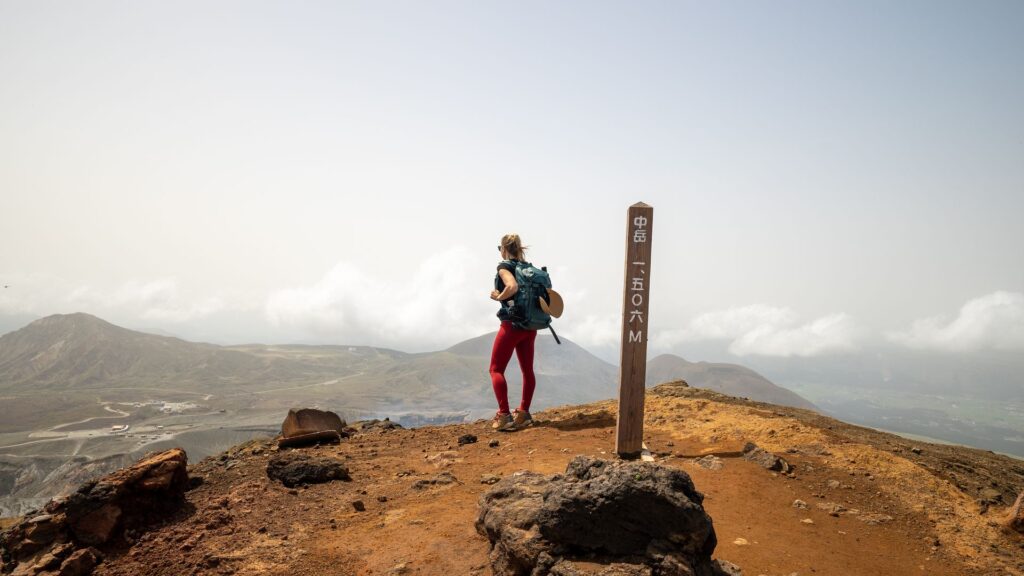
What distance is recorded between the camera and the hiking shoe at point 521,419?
10430 mm

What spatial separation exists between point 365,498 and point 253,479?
6.91 ft

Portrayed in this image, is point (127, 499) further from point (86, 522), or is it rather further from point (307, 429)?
point (307, 429)

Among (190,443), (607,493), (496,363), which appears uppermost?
(496,363)

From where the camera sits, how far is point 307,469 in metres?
7.46

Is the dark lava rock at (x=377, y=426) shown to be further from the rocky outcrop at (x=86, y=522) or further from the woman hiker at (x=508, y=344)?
the rocky outcrop at (x=86, y=522)

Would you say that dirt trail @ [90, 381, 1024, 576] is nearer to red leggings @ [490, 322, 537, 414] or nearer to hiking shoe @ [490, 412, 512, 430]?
hiking shoe @ [490, 412, 512, 430]

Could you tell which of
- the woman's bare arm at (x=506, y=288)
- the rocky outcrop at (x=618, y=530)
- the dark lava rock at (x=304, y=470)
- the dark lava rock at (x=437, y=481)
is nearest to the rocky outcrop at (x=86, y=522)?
the dark lava rock at (x=304, y=470)

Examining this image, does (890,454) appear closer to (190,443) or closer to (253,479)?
(253,479)

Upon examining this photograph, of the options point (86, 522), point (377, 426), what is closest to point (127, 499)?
point (86, 522)

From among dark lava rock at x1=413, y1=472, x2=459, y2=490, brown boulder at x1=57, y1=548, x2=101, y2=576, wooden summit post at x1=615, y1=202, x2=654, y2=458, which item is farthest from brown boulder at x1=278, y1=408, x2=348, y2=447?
wooden summit post at x1=615, y1=202, x2=654, y2=458

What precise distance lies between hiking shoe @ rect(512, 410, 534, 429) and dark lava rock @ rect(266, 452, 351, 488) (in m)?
3.79

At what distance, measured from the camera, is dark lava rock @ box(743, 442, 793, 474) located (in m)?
7.48

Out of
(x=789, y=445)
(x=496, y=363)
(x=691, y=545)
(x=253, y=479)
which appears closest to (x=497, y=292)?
(x=496, y=363)

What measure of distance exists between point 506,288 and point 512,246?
1055mm
